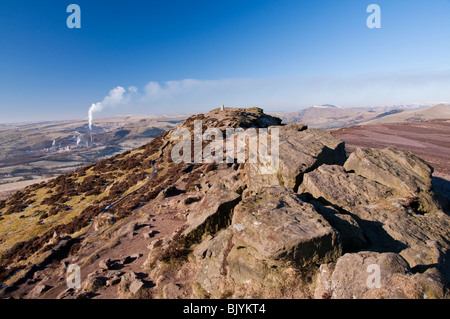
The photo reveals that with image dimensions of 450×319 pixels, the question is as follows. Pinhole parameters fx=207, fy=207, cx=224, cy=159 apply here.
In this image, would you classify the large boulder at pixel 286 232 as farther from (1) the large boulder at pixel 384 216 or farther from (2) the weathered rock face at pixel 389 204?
(1) the large boulder at pixel 384 216

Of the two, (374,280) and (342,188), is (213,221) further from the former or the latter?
(342,188)

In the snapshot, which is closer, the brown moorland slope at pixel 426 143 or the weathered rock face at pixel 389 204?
the weathered rock face at pixel 389 204

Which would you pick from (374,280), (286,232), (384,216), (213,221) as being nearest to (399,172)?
(384,216)

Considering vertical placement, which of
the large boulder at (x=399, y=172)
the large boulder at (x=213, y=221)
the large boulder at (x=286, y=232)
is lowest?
the large boulder at (x=213, y=221)

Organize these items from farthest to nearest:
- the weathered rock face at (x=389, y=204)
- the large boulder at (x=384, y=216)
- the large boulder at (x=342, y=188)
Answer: the large boulder at (x=342, y=188), the weathered rock face at (x=389, y=204), the large boulder at (x=384, y=216)

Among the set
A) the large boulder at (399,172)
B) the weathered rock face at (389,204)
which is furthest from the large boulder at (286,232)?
the large boulder at (399,172)

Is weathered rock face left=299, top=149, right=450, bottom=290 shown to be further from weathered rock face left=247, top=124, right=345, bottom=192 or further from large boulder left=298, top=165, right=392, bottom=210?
weathered rock face left=247, top=124, right=345, bottom=192

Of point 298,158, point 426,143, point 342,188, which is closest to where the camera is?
point 342,188

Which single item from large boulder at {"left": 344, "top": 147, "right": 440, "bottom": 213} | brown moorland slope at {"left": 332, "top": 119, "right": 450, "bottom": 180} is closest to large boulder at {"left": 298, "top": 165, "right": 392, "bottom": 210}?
large boulder at {"left": 344, "top": 147, "right": 440, "bottom": 213}
